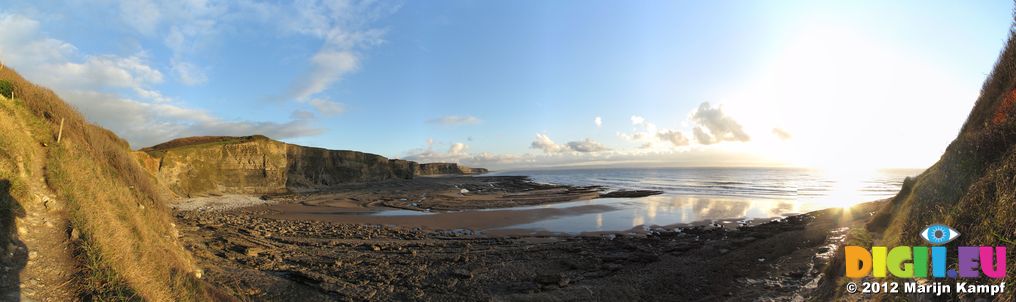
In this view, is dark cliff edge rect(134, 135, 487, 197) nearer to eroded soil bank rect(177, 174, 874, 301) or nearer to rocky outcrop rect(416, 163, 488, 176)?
eroded soil bank rect(177, 174, 874, 301)

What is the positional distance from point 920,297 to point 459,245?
12912 millimetres

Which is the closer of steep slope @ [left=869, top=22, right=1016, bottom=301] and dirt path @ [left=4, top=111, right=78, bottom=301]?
steep slope @ [left=869, top=22, right=1016, bottom=301]

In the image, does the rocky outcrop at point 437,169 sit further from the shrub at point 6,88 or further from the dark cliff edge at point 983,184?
the dark cliff edge at point 983,184

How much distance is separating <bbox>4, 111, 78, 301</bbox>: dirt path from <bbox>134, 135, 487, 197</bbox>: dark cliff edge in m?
Result: 31.2

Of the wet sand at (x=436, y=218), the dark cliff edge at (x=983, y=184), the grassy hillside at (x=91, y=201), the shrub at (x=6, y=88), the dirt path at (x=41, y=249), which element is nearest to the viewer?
the dark cliff edge at (x=983, y=184)

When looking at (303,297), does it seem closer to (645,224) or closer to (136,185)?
(136,185)

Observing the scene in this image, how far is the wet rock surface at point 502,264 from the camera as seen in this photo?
30.5ft

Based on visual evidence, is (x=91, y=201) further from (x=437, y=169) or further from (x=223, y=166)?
(x=437, y=169)

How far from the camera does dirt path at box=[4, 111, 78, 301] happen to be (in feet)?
15.6

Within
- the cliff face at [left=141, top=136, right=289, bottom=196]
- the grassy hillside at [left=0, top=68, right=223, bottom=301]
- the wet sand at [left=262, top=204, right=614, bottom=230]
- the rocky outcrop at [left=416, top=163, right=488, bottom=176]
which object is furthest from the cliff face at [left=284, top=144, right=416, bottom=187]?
the rocky outcrop at [left=416, top=163, right=488, bottom=176]

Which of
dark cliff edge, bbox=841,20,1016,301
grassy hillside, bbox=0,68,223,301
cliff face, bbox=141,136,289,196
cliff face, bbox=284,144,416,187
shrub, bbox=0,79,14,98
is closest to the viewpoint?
dark cliff edge, bbox=841,20,1016,301

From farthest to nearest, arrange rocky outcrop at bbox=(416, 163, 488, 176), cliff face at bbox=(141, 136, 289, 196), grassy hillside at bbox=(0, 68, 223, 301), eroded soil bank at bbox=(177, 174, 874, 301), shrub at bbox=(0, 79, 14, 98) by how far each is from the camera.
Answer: rocky outcrop at bbox=(416, 163, 488, 176)
cliff face at bbox=(141, 136, 289, 196)
eroded soil bank at bbox=(177, 174, 874, 301)
shrub at bbox=(0, 79, 14, 98)
grassy hillside at bbox=(0, 68, 223, 301)

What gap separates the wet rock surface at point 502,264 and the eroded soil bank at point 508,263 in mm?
34

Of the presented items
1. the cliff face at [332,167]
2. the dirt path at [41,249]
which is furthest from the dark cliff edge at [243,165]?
the dirt path at [41,249]
